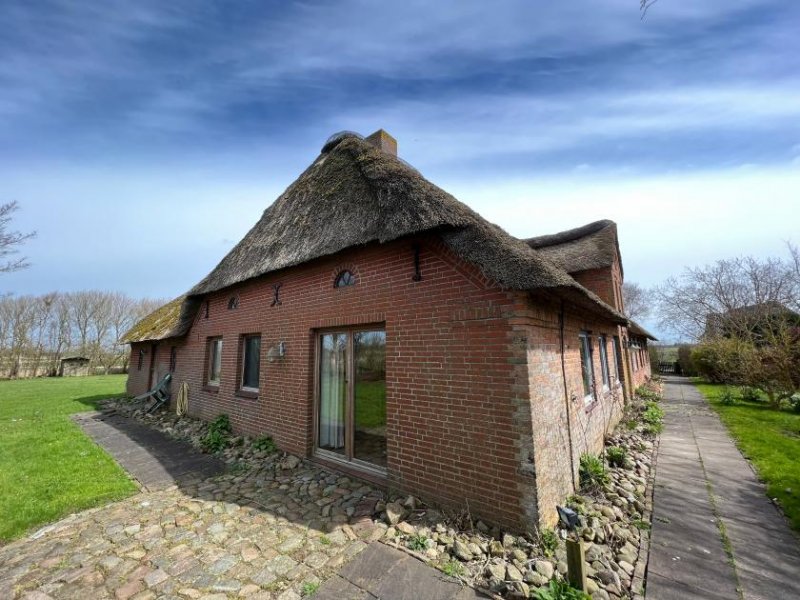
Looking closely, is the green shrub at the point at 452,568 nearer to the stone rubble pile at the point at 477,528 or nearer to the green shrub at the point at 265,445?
the stone rubble pile at the point at 477,528

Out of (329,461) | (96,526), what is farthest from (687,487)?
(96,526)

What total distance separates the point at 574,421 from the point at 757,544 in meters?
2.18

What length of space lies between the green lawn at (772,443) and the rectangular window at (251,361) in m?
9.01

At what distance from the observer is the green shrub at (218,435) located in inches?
275

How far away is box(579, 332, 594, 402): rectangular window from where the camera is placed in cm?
674

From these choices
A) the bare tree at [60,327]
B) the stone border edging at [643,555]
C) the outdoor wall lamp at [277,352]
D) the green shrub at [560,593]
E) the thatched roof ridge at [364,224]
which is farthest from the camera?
the bare tree at [60,327]

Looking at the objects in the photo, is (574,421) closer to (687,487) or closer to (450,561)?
(687,487)

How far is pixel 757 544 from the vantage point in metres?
3.94

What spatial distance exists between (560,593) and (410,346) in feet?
9.32

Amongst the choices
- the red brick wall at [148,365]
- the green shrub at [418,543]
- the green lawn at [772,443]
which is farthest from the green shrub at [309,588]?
the red brick wall at [148,365]

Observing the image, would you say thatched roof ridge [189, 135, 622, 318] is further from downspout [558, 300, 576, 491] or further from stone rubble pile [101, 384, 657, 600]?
stone rubble pile [101, 384, 657, 600]

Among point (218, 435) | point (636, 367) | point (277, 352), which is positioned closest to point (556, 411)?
point (277, 352)

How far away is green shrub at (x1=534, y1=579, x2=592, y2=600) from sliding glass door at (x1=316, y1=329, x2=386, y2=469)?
8.69 feet

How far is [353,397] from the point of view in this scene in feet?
18.3
